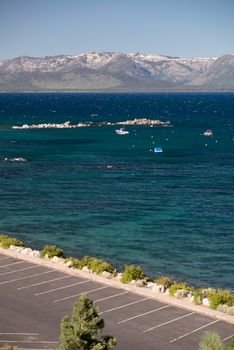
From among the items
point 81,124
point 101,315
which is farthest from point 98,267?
point 81,124

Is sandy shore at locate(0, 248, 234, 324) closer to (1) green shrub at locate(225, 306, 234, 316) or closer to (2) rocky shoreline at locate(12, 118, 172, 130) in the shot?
(1) green shrub at locate(225, 306, 234, 316)

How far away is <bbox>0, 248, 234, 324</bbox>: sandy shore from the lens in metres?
36.6

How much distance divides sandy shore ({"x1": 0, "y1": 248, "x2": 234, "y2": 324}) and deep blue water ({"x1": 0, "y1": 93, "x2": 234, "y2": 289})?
789cm

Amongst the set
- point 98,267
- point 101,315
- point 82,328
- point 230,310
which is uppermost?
point 82,328

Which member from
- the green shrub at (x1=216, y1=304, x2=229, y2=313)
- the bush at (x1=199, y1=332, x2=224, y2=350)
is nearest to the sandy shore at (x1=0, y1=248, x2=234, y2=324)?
the green shrub at (x1=216, y1=304, x2=229, y2=313)

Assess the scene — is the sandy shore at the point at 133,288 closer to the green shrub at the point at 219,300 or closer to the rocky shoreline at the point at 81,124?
the green shrub at the point at 219,300

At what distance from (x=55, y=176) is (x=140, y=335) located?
201 ft

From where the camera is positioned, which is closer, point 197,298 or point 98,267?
point 197,298

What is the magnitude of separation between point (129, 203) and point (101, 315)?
39398 mm

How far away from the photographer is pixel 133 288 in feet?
133

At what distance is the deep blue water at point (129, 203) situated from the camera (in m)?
55.3

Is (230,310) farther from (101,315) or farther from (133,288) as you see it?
(101,315)

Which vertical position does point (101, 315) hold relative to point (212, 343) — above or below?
below

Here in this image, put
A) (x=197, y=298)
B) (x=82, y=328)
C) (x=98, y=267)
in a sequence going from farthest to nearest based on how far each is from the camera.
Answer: (x=98, y=267) < (x=197, y=298) < (x=82, y=328)
